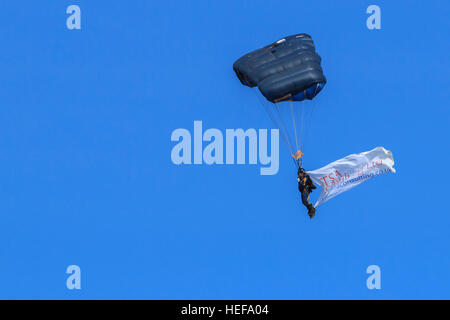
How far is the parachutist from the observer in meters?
18.5

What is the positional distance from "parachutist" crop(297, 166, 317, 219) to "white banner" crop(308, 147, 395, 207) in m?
0.97

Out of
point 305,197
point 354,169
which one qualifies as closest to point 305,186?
point 305,197

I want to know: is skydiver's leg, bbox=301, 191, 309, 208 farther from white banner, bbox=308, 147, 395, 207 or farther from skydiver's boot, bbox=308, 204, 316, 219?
white banner, bbox=308, 147, 395, 207

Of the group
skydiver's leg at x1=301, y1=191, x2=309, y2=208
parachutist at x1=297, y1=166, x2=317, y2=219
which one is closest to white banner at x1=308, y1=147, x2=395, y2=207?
parachutist at x1=297, y1=166, x2=317, y2=219

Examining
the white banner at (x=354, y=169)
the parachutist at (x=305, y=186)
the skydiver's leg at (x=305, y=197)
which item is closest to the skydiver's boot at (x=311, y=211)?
the parachutist at (x=305, y=186)

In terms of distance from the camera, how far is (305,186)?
60.8ft

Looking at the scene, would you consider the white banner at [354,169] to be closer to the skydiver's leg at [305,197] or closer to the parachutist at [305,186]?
the parachutist at [305,186]

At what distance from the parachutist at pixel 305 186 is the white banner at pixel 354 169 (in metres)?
0.97

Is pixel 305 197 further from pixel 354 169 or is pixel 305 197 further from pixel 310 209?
pixel 354 169

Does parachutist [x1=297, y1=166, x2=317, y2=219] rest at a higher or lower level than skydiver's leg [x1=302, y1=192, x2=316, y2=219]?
higher
